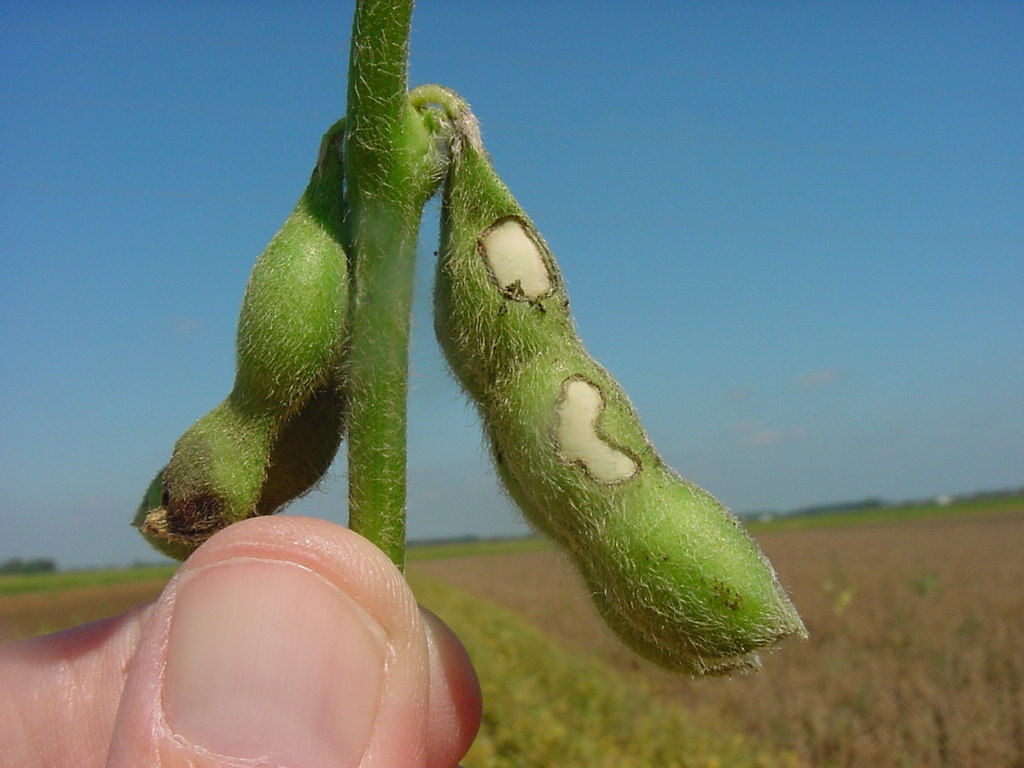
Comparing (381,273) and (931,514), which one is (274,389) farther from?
(931,514)

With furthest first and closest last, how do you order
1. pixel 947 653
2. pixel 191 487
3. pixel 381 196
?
pixel 947 653
pixel 191 487
pixel 381 196

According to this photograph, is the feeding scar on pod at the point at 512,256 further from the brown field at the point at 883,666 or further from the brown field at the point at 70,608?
the brown field at the point at 70,608

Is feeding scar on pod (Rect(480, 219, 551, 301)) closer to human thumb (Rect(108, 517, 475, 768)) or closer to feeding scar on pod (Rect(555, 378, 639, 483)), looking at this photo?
feeding scar on pod (Rect(555, 378, 639, 483))

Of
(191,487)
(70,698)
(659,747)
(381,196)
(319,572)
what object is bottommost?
(659,747)

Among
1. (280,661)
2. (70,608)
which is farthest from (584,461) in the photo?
(70,608)

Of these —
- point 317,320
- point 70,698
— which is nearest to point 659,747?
Result: point 70,698

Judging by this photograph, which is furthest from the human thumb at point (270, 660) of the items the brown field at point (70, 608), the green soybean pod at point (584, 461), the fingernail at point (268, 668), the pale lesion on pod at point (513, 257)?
the brown field at point (70, 608)

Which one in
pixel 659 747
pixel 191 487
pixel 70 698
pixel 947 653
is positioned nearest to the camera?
pixel 191 487

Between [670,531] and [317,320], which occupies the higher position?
[317,320]

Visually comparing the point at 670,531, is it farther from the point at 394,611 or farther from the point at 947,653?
the point at 947,653
